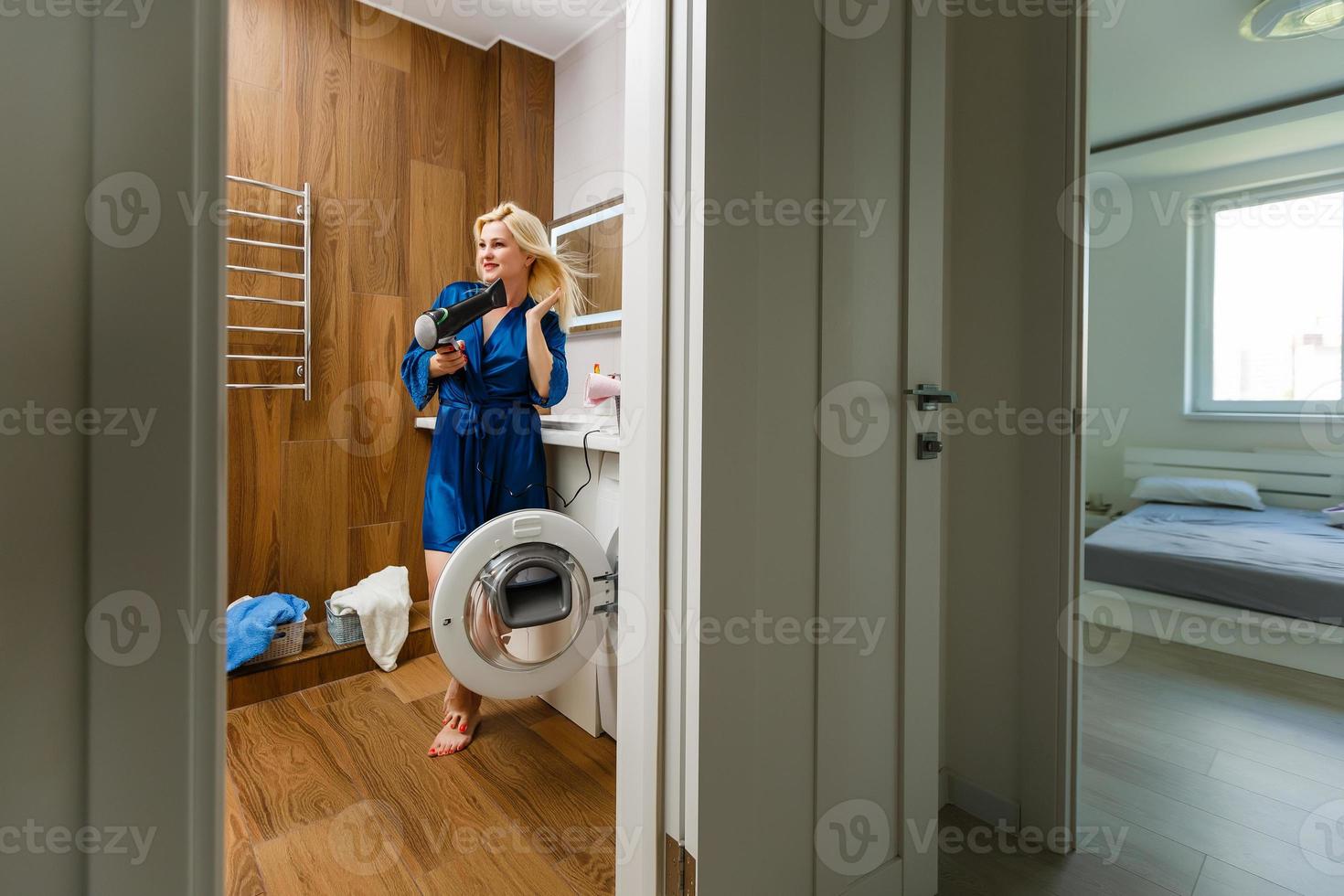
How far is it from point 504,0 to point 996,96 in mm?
2054

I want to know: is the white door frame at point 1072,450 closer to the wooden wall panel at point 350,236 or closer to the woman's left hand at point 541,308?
the woman's left hand at point 541,308

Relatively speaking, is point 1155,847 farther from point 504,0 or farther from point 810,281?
point 504,0

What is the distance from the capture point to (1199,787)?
1.75 metres

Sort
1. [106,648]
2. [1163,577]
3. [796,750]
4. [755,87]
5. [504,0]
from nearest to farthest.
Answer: [106,648], [755,87], [796,750], [504,0], [1163,577]

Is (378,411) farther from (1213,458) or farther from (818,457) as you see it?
(1213,458)

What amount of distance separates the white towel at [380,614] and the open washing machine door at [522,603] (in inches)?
34.9

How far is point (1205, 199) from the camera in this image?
4285 millimetres

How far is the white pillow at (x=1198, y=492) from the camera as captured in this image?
12.4ft

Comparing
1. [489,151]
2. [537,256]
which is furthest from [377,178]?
[537,256]

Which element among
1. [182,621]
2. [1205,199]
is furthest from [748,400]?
[1205,199]

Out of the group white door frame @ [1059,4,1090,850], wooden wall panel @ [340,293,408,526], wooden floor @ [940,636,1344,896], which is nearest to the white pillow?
wooden floor @ [940,636,1344,896]

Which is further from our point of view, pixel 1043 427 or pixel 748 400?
pixel 1043 427

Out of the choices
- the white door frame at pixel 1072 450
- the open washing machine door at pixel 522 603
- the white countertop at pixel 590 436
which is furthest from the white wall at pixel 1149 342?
the open washing machine door at pixel 522 603

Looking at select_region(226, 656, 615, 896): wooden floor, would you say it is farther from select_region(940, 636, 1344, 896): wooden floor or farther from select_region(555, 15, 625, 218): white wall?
select_region(555, 15, 625, 218): white wall
